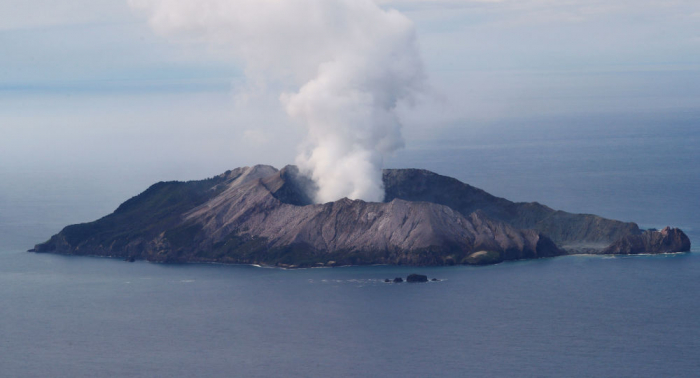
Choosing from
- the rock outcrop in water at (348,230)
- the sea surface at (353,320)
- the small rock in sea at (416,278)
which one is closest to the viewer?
the sea surface at (353,320)

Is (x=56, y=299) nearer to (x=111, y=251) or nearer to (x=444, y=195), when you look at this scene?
(x=111, y=251)

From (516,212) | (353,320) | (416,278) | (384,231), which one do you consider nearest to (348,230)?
(384,231)

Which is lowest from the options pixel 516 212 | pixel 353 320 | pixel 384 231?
pixel 353 320

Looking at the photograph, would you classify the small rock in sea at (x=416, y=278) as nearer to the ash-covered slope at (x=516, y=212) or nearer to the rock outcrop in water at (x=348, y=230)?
the rock outcrop in water at (x=348, y=230)

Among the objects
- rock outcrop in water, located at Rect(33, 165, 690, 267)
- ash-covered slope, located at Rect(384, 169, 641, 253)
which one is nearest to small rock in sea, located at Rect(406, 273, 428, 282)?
rock outcrop in water, located at Rect(33, 165, 690, 267)

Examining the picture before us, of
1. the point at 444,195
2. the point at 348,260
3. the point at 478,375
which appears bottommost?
the point at 478,375

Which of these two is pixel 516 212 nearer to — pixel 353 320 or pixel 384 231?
pixel 384 231

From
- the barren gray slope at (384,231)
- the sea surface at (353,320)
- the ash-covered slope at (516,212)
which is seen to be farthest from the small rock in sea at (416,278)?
the ash-covered slope at (516,212)

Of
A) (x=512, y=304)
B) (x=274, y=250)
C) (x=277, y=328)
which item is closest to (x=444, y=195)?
(x=274, y=250)

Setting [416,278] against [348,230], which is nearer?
[416,278]
